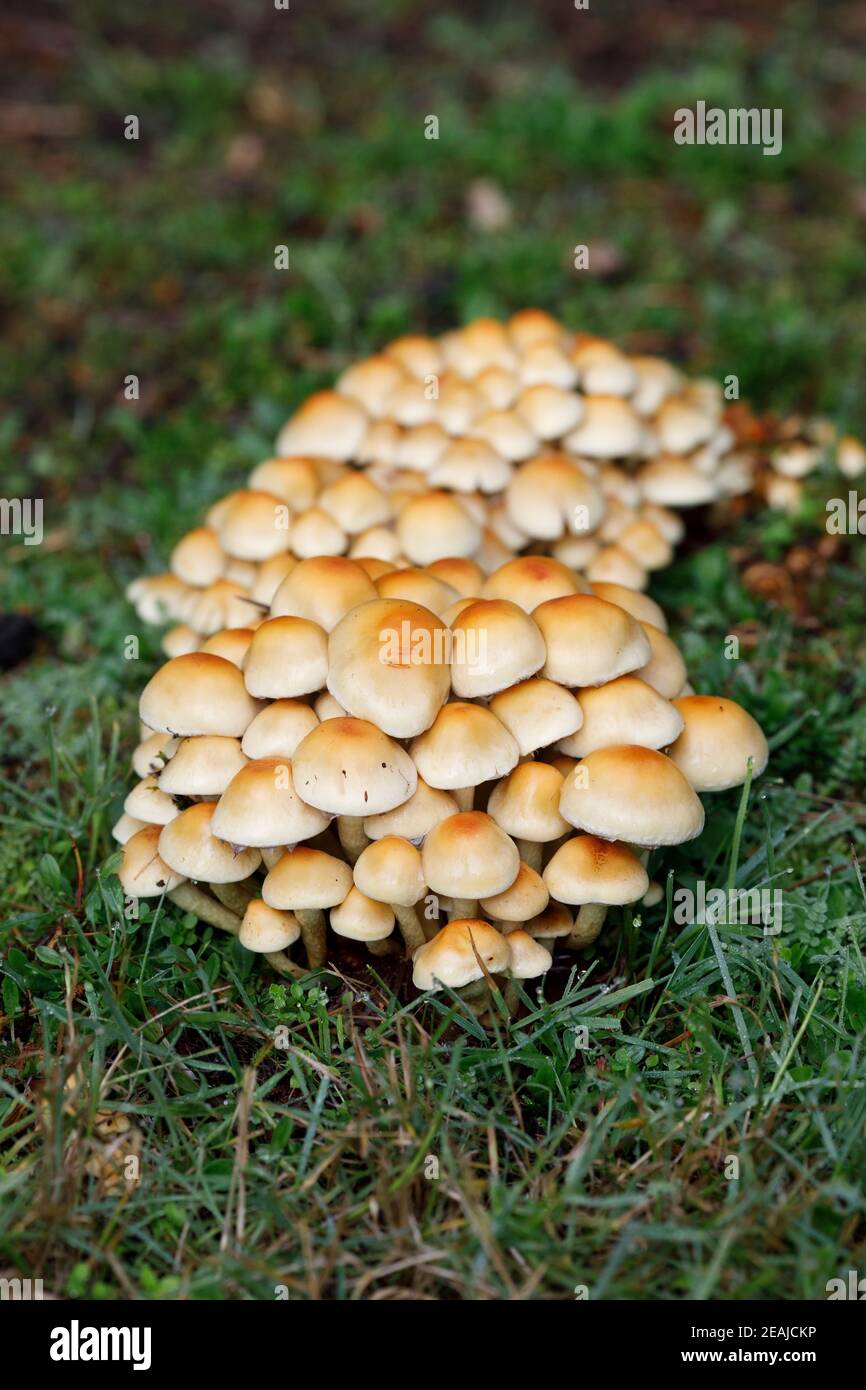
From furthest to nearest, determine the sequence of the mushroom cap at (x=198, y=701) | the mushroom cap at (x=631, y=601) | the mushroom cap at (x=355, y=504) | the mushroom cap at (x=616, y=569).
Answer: the mushroom cap at (x=616, y=569)
the mushroom cap at (x=355, y=504)
the mushroom cap at (x=631, y=601)
the mushroom cap at (x=198, y=701)

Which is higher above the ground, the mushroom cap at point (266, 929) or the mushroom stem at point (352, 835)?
the mushroom stem at point (352, 835)

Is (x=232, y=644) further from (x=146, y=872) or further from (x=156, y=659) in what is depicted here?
(x=156, y=659)

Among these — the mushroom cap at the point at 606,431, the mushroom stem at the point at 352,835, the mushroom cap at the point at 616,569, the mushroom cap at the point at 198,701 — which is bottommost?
the mushroom stem at the point at 352,835

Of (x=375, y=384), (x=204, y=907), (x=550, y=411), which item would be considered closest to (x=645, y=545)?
(x=550, y=411)

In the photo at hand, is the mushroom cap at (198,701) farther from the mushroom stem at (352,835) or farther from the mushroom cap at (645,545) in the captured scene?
the mushroom cap at (645,545)

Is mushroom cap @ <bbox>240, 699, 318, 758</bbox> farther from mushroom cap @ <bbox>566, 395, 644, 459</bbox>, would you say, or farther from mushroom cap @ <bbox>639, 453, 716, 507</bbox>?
mushroom cap @ <bbox>639, 453, 716, 507</bbox>

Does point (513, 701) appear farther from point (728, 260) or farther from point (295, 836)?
point (728, 260)

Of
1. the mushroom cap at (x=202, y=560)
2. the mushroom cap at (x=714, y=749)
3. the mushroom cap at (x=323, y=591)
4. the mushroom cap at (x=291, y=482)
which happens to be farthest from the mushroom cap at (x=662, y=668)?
the mushroom cap at (x=202, y=560)
